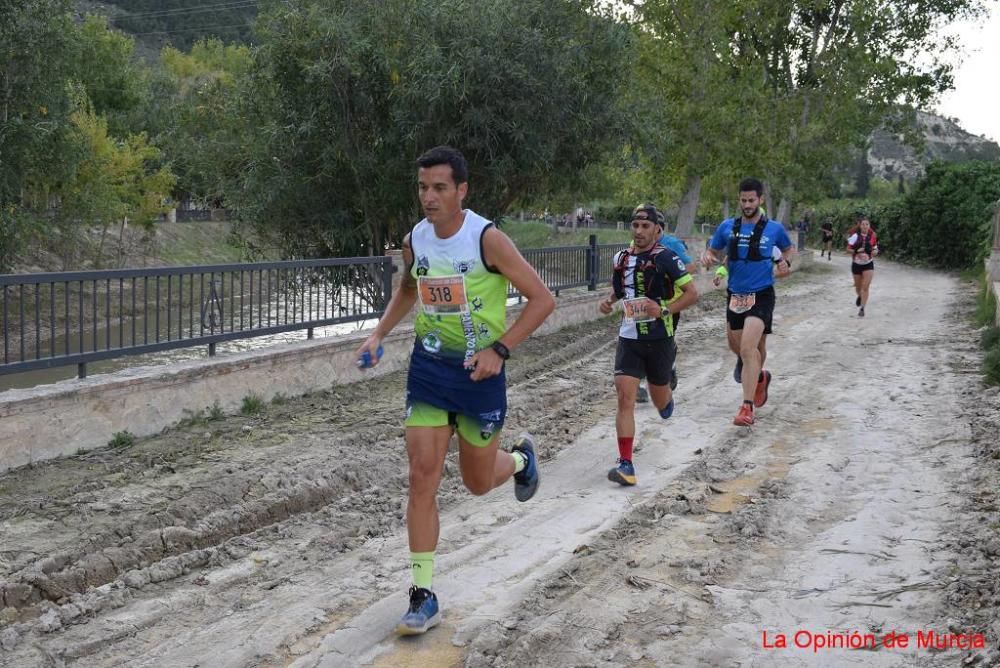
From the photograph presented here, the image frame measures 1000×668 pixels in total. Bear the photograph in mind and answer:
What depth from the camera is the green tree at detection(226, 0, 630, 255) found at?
14.6 metres

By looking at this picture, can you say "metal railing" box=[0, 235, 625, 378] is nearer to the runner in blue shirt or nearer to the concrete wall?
the concrete wall

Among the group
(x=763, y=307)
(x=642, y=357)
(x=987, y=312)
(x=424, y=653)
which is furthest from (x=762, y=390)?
(x=987, y=312)

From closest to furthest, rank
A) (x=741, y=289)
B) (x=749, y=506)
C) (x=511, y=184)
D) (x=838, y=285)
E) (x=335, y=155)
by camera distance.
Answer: (x=749, y=506)
(x=741, y=289)
(x=335, y=155)
(x=511, y=184)
(x=838, y=285)

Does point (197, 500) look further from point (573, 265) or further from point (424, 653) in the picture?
point (573, 265)

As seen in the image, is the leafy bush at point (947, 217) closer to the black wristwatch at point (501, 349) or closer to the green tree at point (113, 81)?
the black wristwatch at point (501, 349)

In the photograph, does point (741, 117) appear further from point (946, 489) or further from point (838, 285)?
point (946, 489)

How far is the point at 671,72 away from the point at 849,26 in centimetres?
1640

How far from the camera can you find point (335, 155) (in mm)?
15703

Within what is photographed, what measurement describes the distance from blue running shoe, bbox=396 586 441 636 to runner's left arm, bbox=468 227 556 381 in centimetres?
104

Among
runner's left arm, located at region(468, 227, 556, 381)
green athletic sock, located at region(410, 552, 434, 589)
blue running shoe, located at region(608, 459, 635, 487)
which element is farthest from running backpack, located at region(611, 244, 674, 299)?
green athletic sock, located at region(410, 552, 434, 589)

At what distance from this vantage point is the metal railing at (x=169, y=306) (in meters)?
7.61

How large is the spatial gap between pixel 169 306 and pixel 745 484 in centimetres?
520

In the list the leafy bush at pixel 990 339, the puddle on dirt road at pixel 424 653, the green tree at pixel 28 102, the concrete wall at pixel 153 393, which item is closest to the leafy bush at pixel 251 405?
the concrete wall at pixel 153 393

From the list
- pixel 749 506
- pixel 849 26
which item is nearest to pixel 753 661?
pixel 749 506
